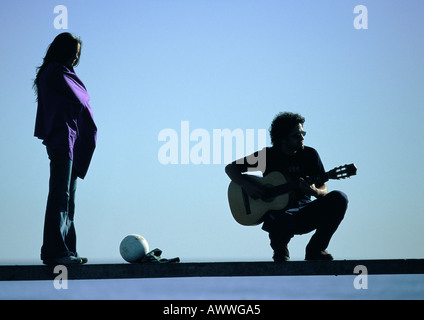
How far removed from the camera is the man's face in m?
8.02

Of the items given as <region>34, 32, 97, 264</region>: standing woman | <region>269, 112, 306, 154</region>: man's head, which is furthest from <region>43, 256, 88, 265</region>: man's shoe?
<region>269, 112, 306, 154</region>: man's head

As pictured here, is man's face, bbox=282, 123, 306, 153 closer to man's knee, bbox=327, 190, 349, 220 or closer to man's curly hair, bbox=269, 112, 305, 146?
man's curly hair, bbox=269, 112, 305, 146

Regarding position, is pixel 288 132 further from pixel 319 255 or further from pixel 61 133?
pixel 61 133

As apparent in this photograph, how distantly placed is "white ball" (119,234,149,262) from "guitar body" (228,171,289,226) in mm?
1362

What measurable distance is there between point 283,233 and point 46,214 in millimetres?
2627

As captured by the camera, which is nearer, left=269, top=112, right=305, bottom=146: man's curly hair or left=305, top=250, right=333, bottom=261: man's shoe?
left=305, top=250, right=333, bottom=261: man's shoe

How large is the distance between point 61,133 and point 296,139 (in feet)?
8.75

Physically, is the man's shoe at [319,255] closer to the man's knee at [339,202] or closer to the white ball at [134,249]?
the man's knee at [339,202]

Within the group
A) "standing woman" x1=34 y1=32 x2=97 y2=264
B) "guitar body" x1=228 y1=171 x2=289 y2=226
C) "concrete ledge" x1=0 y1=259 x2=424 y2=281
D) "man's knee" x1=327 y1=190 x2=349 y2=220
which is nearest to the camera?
"standing woman" x1=34 y1=32 x2=97 y2=264

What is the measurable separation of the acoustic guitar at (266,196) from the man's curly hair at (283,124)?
0.43 meters

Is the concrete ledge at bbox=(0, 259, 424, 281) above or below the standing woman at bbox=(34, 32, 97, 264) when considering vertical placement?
below

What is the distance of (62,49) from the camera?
23.6 feet
